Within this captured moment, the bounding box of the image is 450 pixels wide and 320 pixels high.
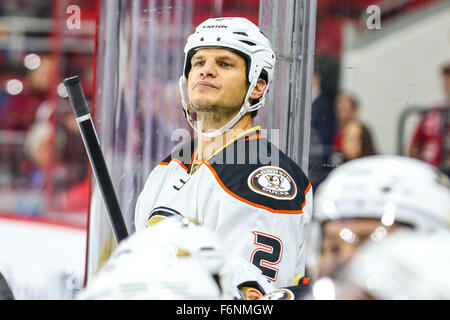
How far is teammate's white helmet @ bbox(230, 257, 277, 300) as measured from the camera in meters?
1.32

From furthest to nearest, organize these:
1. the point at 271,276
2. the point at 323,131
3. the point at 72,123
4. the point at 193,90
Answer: the point at 72,123 < the point at 323,131 < the point at 193,90 < the point at 271,276

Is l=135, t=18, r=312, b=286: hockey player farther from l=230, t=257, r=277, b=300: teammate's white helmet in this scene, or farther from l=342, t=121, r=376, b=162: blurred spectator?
l=342, t=121, r=376, b=162: blurred spectator

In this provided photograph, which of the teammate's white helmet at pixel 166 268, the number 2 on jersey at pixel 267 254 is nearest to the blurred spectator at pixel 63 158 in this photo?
the number 2 on jersey at pixel 267 254

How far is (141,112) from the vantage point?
1.99 metres

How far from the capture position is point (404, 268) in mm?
881

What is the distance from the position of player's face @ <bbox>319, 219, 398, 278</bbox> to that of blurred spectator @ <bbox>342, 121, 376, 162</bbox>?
1067 millimetres

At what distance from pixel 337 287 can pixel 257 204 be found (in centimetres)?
47

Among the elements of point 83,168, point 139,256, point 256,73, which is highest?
point 256,73

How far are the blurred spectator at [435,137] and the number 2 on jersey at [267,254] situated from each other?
1485 mm

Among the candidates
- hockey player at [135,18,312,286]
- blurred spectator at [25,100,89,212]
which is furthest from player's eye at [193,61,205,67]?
blurred spectator at [25,100,89,212]

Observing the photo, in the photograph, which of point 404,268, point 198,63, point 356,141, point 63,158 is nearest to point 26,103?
point 63,158

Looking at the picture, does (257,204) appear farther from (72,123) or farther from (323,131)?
(72,123)

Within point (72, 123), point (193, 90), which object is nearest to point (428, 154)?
point (193, 90)

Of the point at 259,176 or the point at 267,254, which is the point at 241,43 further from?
the point at 267,254
